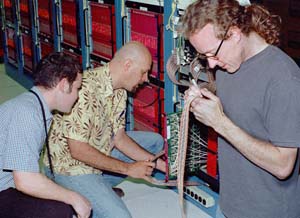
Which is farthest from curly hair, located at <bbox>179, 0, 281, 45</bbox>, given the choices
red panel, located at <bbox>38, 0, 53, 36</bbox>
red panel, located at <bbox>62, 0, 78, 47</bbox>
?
red panel, located at <bbox>38, 0, 53, 36</bbox>

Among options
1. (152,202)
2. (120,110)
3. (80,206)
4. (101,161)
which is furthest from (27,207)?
(152,202)

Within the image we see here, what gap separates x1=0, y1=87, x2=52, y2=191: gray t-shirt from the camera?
213cm

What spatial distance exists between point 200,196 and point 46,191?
119 cm

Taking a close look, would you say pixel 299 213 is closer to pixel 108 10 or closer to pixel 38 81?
pixel 38 81

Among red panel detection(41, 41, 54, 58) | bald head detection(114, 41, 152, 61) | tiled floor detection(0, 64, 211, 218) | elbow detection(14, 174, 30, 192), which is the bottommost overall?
tiled floor detection(0, 64, 211, 218)

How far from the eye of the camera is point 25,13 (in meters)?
5.71

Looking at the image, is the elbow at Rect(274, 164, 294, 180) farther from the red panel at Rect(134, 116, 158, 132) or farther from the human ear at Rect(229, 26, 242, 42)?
the red panel at Rect(134, 116, 158, 132)

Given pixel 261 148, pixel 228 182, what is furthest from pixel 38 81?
pixel 261 148

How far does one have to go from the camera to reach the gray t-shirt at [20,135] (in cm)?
213

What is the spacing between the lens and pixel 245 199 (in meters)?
1.76

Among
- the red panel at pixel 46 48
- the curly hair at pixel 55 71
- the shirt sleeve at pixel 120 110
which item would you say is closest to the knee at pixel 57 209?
the curly hair at pixel 55 71

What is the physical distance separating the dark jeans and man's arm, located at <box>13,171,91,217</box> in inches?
1.4

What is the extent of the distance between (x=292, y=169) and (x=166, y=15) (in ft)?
5.62

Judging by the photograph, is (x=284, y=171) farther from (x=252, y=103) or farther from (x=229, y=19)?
(x=229, y=19)
